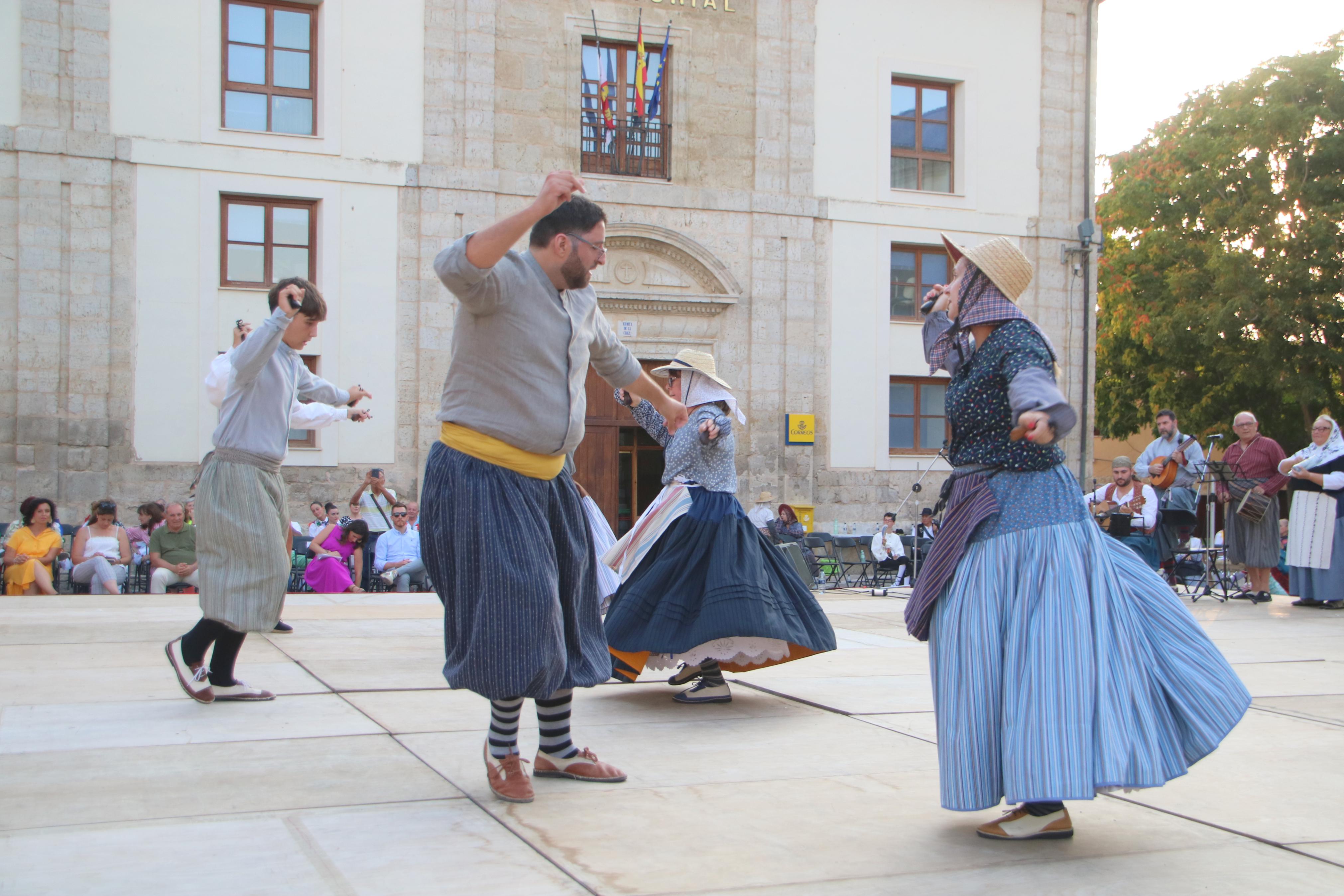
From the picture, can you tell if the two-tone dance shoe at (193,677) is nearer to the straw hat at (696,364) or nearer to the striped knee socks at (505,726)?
the striped knee socks at (505,726)

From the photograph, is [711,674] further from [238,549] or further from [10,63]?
[10,63]

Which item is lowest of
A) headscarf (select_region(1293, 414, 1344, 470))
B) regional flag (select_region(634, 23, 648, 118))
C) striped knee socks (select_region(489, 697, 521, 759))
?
striped knee socks (select_region(489, 697, 521, 759))

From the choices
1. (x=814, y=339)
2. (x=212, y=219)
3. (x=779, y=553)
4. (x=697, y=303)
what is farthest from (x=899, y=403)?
(x=779, y=553)

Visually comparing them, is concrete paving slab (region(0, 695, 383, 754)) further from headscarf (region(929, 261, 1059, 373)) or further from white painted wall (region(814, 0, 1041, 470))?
white painted wall (region(814, 0, 1041, 470))

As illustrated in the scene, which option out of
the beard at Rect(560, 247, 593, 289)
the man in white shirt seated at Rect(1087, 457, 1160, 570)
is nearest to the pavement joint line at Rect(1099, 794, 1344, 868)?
the beard at Rect(560, 247, 593, 289)

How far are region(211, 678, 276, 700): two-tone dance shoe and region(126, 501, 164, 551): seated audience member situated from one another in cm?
823

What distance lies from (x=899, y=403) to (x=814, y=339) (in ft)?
6.45

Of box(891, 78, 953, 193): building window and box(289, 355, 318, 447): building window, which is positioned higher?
box(891, 78, 953, 193): building window

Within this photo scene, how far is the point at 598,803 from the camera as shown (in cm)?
368

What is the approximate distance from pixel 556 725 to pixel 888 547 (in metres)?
13.1

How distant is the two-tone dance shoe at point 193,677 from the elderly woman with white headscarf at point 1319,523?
9653 mm

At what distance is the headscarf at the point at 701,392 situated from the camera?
584cm

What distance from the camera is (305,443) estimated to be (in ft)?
58.0

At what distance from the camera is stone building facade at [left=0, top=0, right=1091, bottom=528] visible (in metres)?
16.5
